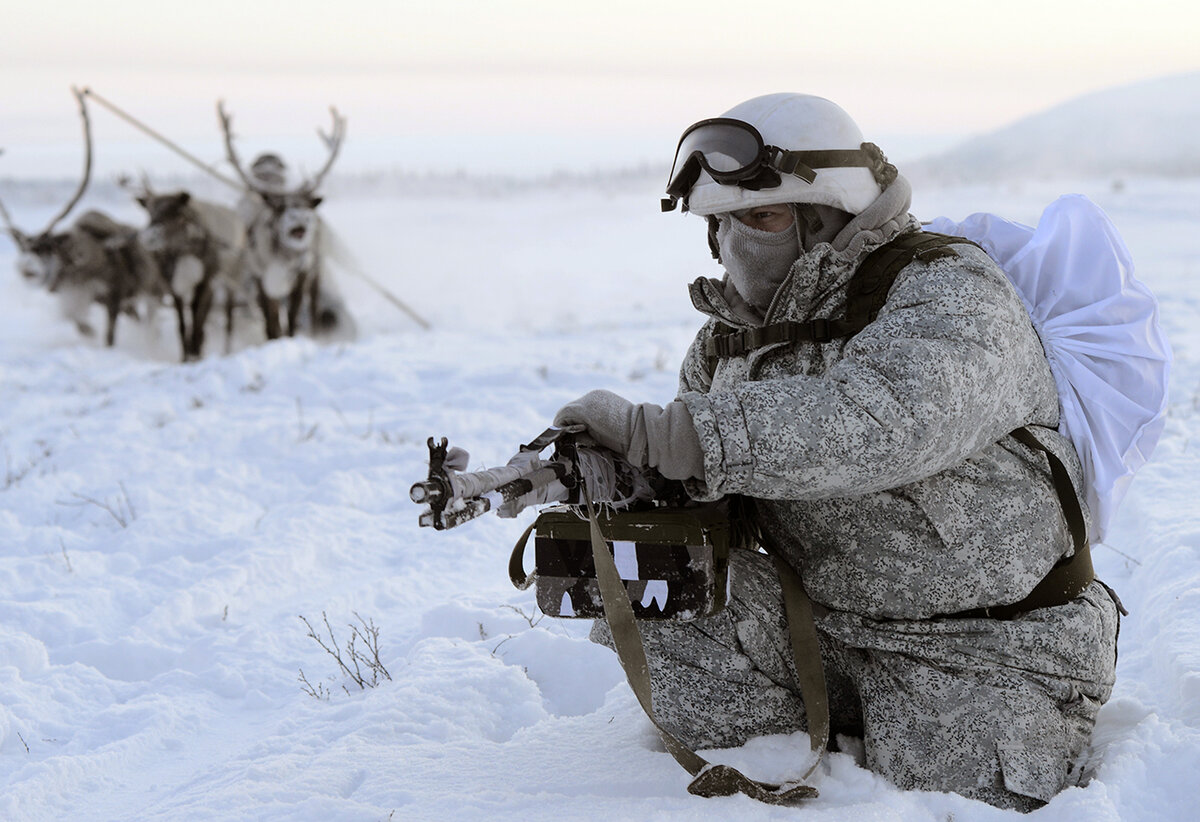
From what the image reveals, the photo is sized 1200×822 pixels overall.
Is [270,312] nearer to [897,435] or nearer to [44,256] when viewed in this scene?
[44,256]

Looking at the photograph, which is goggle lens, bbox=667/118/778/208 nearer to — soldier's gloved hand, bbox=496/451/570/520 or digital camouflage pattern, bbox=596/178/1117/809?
digital camouflage pattern, bbox=596/178/1117/809

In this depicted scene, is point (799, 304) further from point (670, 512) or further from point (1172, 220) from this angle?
point (1172, 220)

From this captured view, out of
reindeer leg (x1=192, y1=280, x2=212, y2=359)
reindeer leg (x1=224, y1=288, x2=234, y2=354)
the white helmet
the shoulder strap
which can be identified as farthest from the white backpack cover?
reindeer leg (x1=224, y1=288, x2=234, y2=354)

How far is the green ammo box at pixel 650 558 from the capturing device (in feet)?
7.57

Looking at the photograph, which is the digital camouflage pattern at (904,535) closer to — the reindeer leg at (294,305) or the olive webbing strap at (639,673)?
the olive webbing strap at (639,673)

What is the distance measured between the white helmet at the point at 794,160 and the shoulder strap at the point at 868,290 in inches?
5.3

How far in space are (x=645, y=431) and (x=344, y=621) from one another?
7.13 feet

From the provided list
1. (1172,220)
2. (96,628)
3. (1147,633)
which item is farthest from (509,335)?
(1172,220)

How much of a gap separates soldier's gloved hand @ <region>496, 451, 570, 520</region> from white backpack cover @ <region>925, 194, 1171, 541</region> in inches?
43.7

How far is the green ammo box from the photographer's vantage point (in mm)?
2307

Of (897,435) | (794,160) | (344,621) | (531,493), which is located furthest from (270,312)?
(897,435)

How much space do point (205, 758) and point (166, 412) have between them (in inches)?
187

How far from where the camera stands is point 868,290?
2.32 meters

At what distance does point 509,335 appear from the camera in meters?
10.5
